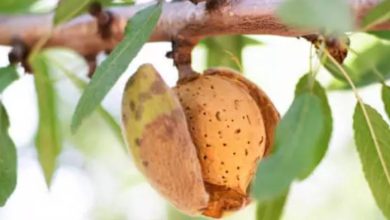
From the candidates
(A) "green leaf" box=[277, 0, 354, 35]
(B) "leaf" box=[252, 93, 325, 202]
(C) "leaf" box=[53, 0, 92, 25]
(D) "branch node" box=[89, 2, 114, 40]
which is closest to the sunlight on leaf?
(B) "leaf" box=[252, 93, 325, 202]

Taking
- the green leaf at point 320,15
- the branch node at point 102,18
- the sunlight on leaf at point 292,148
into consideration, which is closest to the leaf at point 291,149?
the sunlight on leaf at point 292,148

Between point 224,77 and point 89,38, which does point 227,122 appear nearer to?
point 224,77

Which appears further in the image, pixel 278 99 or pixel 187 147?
pixel 278 99

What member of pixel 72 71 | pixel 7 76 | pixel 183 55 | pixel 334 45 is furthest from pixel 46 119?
pixel 334 45

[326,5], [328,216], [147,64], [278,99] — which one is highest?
[326,5]

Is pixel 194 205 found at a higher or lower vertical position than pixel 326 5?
lower

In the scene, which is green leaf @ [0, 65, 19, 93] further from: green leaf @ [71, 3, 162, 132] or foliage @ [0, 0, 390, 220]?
green leaf @ [71, 3, 162, 132]

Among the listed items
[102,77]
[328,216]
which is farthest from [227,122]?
[328,216]
